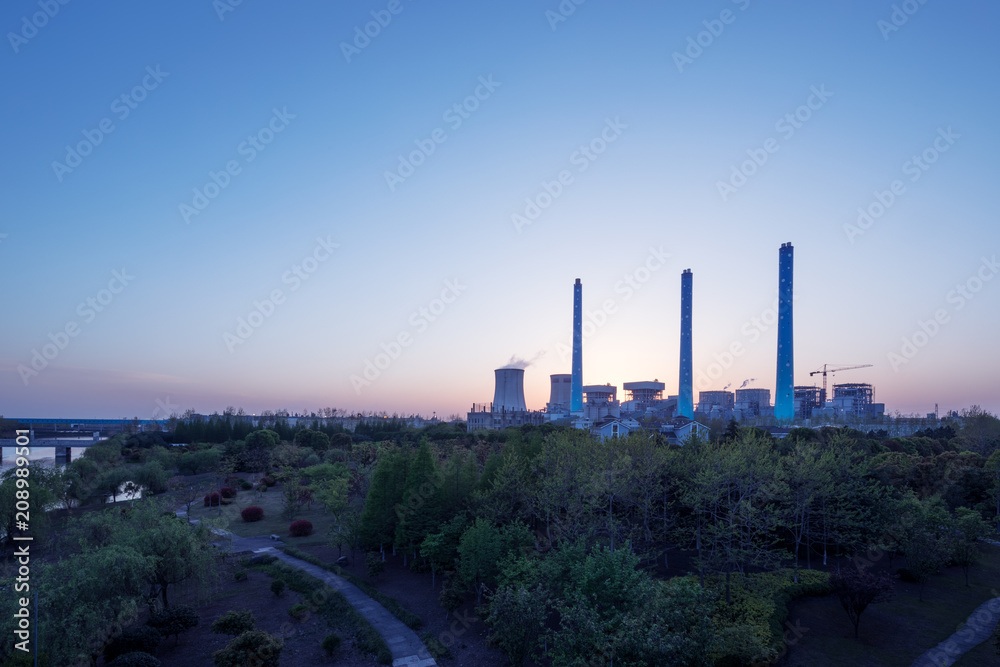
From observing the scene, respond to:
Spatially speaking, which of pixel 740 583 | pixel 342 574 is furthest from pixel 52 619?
pixel 740 583

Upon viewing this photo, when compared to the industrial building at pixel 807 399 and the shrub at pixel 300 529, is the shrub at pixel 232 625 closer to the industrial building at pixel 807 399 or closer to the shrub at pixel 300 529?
the shrub at pixel 300 529

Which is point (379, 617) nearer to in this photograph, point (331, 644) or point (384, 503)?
point (331, 644)

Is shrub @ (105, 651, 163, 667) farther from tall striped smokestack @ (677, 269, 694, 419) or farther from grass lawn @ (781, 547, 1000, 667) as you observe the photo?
tall striped smokestack @ (677, 269, 694, 419)

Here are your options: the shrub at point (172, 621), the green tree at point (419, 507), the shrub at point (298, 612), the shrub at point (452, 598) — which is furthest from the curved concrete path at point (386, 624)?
the shrub at point (172, 621)

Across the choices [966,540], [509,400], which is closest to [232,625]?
[966,540]

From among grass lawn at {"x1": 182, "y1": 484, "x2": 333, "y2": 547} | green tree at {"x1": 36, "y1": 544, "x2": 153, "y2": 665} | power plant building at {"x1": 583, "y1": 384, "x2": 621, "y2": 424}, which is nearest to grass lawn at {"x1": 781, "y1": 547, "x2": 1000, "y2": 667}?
green tree at {"x1": 36, "y1": 544, "x2": 153, "y2": 665}
